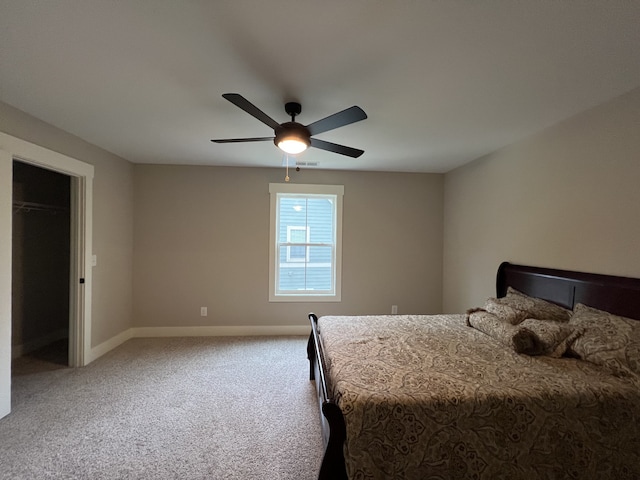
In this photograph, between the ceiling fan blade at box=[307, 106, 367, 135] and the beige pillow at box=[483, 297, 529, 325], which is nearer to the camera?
the ceiling fan blade at box=[307, 106, 367, 135]

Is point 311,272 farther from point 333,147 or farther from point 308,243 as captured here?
point 333,147

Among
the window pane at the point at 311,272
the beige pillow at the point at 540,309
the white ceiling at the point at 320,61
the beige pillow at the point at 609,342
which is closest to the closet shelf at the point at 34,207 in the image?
the white ceiling at the point at 320,61

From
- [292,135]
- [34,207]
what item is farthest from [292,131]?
[34,207]

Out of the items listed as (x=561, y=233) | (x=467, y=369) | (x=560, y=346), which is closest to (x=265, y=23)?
(x=467, y=369)

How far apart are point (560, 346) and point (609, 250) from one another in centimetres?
83

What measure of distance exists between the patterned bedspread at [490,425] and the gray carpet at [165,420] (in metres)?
0.71

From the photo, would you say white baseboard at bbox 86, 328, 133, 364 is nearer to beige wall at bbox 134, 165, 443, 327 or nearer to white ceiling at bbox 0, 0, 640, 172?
beige wall at bbox 134, 165, 443, 327

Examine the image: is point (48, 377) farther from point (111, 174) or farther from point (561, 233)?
point (561, 233)

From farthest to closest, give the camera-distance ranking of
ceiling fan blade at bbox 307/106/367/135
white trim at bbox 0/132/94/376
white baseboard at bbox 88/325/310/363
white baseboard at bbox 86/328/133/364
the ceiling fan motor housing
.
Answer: white baseboard at bbox 88/325/310/363 → white baseboard at bbox 86/328/133/364 → white trim at bbox 0/132/94/376 → the ceiling fan motor housing → ceiling fan blade at bbox 307/106/367/135

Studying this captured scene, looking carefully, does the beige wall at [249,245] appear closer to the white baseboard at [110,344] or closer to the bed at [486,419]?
the white baseboard at [110,344]

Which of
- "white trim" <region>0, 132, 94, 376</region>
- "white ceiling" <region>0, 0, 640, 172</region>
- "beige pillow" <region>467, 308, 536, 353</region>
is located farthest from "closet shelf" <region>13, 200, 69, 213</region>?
"beige pillow" <region>467, 308, 536, 353</region>

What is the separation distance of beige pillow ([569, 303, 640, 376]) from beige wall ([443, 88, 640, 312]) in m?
0.39

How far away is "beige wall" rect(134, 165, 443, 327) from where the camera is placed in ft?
13.7

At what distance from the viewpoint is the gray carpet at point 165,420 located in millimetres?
1825
